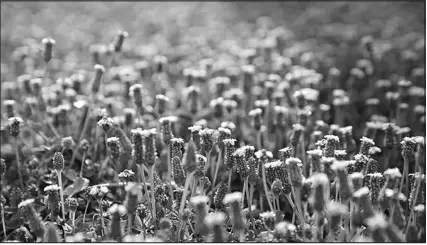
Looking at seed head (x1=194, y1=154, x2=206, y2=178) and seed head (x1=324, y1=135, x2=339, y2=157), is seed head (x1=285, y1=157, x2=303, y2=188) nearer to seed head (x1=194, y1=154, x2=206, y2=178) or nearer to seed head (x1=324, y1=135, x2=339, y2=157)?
seed head (x1=324, y1=135, x2=339, y2=157)

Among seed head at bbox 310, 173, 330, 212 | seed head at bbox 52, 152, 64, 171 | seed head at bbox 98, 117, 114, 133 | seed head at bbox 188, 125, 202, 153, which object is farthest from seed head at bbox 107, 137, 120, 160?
seed head at bbox 310, 173, 330, 212

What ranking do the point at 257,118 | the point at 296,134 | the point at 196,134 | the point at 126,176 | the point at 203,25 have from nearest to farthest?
the point at 126,176, the point at 196,134, the point at 296,134, the point at 257,118, the point at 203,25

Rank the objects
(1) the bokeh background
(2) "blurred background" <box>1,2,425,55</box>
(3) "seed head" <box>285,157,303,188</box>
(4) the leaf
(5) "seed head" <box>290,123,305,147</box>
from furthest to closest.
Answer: (2) "blurred background" <box>1,2,425,55</box>, (1) the bokeh background, (5) "seed head" <box>290,123,305,147</box>, (4) the leaf, (3) "seed head" <box>285,157,303,188</box>

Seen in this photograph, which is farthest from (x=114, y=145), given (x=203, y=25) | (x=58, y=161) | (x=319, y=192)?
(x=203, y=25)

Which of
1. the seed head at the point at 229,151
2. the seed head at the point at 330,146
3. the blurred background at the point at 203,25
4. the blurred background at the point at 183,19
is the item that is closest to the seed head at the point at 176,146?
the seed head at the point at 229,151

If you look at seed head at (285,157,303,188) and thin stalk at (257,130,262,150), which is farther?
thin stalk at (257,130,262,150)

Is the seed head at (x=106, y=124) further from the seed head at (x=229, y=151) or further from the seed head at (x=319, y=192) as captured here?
the seed head at (x=319, y=192)

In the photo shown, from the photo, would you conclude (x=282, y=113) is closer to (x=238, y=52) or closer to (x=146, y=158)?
(x=146, y=158)

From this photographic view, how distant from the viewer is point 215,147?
3064 mm

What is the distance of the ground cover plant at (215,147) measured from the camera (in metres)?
2.32

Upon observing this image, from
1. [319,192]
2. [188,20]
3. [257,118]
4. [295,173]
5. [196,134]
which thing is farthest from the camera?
[188,20]

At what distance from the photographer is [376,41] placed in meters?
5.82

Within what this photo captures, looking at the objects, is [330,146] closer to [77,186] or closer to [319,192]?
[319,192]

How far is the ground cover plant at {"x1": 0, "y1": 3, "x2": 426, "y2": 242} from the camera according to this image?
232 centimetres
